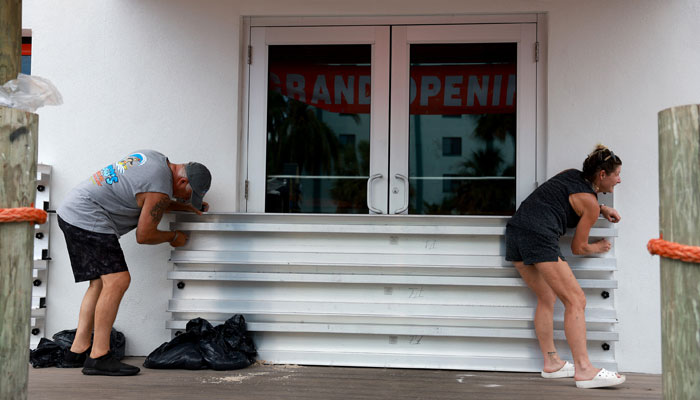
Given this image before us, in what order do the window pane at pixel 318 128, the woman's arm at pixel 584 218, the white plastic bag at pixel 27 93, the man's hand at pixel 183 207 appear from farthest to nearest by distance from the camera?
1. the window pane at pixel 318 128
2. the man's hand at pixel 183 207
3. the woman's arm at pixel 584 218
4. the white plastic bag at pixel 27 93

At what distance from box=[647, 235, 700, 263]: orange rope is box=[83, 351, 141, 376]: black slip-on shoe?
11.2ft

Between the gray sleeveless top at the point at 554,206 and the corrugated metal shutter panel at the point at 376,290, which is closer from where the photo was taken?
the gray sleeveless top at the point at 554,206

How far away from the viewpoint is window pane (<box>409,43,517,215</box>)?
196 inches

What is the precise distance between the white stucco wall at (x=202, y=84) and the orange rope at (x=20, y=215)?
259 centimetres

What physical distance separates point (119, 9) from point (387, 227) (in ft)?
8.98

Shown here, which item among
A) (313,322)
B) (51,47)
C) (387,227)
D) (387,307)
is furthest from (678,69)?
(51,47)

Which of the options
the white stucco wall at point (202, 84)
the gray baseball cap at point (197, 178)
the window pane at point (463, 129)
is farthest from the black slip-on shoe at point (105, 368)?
the window pane at point (463, 129)

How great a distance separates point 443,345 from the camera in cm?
459

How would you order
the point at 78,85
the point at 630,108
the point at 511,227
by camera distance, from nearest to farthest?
the point at 511,227 → the point at 630,108 → the point at 78,85

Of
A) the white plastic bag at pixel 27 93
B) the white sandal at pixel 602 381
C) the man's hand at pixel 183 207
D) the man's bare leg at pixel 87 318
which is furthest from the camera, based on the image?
the man's hand at pixel 183 207

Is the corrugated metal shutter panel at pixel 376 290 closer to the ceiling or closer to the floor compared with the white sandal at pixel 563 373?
closer to the ceiling

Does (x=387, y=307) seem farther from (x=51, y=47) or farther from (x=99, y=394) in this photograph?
(x=51, y=47)

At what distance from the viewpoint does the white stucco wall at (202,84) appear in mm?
4684

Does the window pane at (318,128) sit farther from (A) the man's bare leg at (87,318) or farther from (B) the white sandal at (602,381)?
(B) the white sandal at (602,381)
